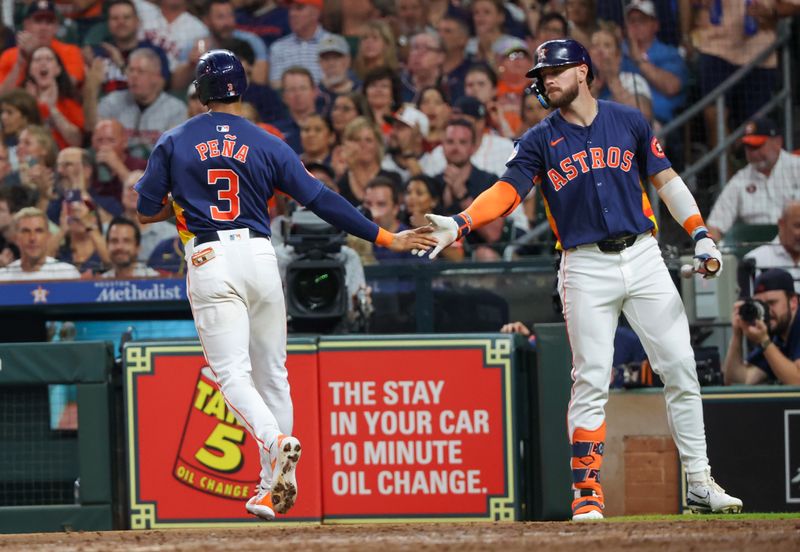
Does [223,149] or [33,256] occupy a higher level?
[223,149]

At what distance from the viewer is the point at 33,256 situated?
29.0ft

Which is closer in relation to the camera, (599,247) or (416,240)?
(599,247)

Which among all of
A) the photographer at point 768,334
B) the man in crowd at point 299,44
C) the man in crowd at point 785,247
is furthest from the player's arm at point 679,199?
the man in crowd at point 299,44

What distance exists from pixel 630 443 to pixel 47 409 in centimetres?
321

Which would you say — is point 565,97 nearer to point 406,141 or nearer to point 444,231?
point 444,231

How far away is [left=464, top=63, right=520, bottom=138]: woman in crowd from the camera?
1012 cm

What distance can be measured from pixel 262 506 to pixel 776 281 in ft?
10.7

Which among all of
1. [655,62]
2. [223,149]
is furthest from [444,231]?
[655,62]

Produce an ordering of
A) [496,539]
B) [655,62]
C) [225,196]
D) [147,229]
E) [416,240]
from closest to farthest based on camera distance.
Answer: [496,539] < [225,196] < [416,240] < [147,229] < [655,62]

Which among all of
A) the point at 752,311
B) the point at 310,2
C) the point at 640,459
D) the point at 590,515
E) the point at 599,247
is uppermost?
the point at 310,2

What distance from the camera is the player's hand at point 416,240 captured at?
5629 mm

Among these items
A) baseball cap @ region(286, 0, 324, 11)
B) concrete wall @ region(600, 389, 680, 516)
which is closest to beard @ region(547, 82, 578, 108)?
concrete wall @ region(600, 389, 680, 516)

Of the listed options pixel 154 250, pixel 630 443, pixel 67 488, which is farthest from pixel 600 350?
pixel 154 250

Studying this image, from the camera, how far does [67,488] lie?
7.11 meters
